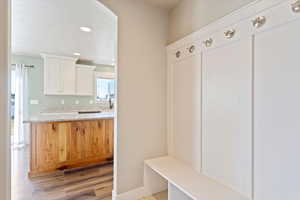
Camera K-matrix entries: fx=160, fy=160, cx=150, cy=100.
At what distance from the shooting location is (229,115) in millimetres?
1434

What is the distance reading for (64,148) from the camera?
2.79 meters

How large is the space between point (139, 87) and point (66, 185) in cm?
178

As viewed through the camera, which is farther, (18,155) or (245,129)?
(18,155)

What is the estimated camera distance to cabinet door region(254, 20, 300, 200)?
3.34ft

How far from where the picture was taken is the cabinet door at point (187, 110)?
177 centimetres

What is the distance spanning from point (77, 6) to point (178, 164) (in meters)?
2.38

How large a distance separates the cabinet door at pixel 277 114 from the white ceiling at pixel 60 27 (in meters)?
1.65

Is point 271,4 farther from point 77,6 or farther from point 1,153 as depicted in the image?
point 77,6

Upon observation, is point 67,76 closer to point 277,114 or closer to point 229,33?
point 229,33

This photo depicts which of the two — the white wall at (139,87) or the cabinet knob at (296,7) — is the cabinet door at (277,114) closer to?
the cabinet knob at (296,7)

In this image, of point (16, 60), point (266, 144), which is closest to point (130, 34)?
point (266, 144)

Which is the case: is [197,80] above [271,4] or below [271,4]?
below

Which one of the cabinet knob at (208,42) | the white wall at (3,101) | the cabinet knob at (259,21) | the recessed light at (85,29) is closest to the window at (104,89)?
the recessed light at (85,29)

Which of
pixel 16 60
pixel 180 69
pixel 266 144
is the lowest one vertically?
pixel 266 144
